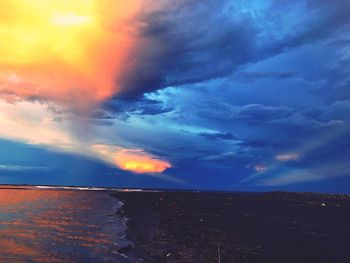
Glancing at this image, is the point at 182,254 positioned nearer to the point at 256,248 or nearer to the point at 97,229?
the point at 256,248

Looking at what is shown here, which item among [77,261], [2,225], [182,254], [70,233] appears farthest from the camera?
[2,225]

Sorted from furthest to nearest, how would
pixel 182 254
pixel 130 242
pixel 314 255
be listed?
pixel 130 242, pixel 314 255, pixel 182 254

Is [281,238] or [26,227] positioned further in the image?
[26,227]

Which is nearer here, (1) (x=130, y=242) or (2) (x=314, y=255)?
(2) (x=314, y=255)

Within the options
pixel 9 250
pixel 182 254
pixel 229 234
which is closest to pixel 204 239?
pixel 229 234

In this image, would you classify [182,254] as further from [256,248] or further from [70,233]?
[70,233]

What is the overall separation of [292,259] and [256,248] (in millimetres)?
4506

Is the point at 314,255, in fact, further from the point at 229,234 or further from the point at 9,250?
the point at 9,250

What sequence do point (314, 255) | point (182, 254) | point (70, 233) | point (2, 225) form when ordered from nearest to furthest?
1. point (182, 254)
2. point (314, 255)
3. point (70, 233)
4. point (2, 225)

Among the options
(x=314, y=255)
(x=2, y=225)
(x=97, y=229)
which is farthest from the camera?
(x=2, y=225)

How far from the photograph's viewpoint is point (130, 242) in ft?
114

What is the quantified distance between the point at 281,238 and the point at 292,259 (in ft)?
38.4

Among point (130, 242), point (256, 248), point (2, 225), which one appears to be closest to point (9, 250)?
point (130, 242)

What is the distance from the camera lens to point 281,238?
135 ft
